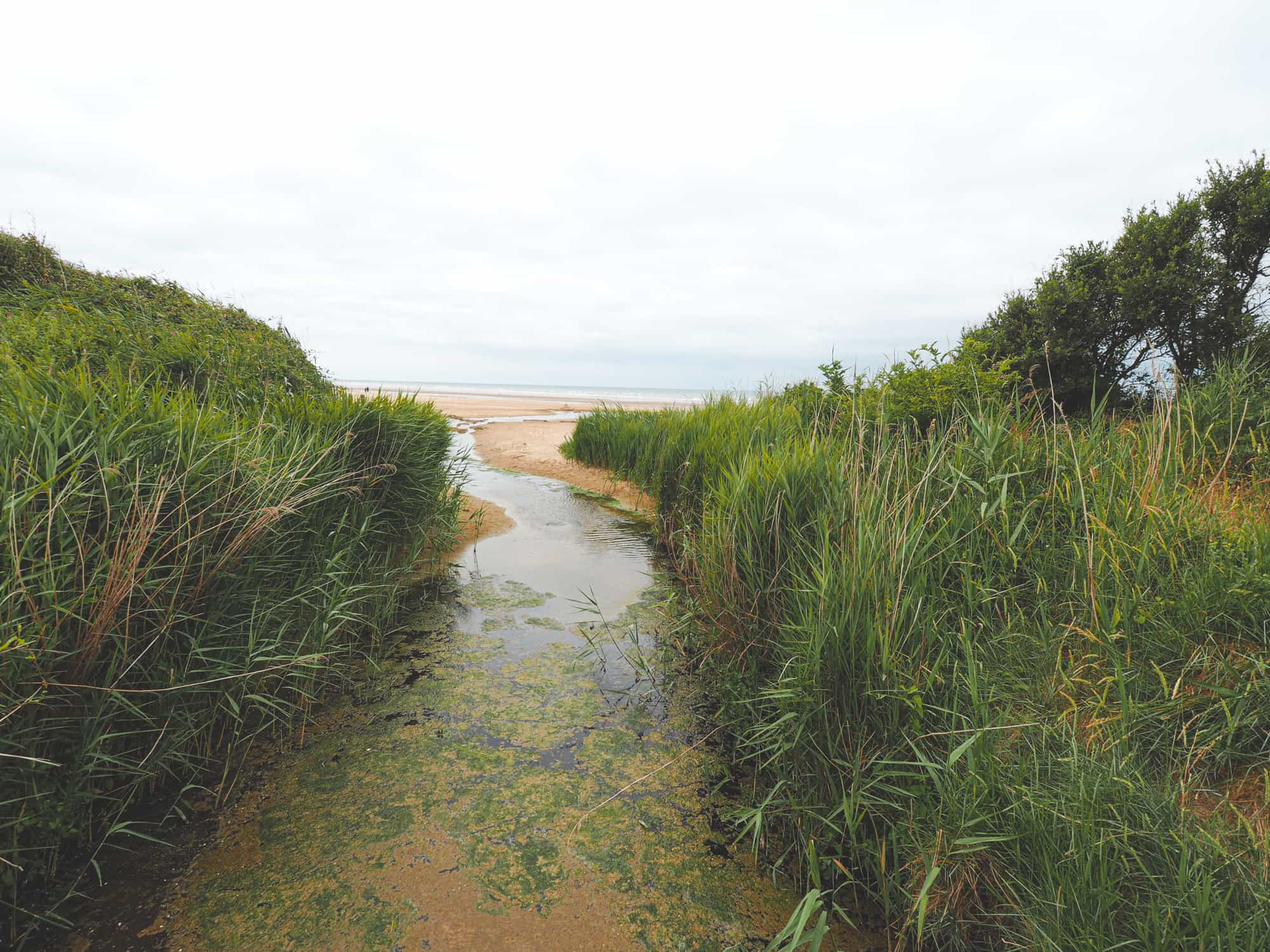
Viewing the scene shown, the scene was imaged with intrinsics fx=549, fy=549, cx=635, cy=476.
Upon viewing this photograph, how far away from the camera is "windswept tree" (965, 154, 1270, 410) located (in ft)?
20.3

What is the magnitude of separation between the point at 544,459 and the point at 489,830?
965 cm

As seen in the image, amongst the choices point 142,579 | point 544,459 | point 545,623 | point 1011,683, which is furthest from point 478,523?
point 544,459

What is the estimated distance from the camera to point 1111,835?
134cm

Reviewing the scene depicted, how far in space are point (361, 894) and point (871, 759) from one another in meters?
1.78

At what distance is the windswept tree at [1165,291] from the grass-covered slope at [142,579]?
6839 millimetres

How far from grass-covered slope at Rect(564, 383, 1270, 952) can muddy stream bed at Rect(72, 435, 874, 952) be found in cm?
34

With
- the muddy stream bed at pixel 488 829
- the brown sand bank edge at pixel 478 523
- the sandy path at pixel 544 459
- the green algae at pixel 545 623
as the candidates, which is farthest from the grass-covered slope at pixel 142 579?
the sandy path at pixel 544 459

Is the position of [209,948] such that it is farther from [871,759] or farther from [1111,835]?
[1111,835]

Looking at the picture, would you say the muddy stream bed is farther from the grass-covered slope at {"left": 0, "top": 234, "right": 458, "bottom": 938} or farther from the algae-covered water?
the grass-covered slope at {"left": 0, "top": 234, "right": 458, "bottom": 938}

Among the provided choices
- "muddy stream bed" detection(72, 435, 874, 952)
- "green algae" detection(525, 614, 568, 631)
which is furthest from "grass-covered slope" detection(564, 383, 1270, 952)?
"green algae" detection(525, 614, 568, 631)

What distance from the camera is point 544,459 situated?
1156 centimetres

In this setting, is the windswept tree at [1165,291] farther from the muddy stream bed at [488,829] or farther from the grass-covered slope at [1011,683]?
the muddy stream bed at [488,829]

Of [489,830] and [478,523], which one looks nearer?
[489,830]

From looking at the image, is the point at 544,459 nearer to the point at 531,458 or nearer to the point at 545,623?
the point at 531,458
